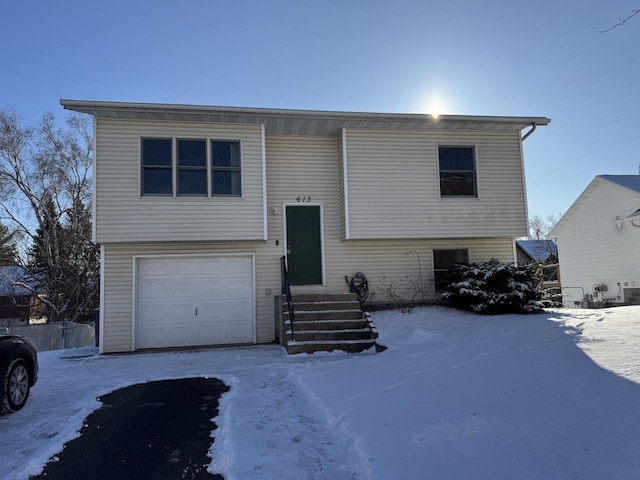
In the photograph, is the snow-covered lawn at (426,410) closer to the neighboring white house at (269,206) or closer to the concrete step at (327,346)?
the concrete step at (327,346)

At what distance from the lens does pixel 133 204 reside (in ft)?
33.6

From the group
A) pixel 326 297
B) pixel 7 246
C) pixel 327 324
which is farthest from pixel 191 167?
pixel 7 246

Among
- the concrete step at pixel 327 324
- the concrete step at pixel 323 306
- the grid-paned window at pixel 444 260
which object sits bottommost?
the concrete step at pixel 327 324

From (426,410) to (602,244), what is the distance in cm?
1690

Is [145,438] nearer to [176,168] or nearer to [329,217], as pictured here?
[176,168]

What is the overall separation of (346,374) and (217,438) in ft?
8.53

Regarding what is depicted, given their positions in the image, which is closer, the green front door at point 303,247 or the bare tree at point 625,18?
the bare tree at point 625,18

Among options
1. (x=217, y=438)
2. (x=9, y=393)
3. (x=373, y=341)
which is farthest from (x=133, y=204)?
(x=217, y=438)

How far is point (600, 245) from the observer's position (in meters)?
17.9

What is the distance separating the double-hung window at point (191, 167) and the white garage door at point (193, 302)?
1.69 metres

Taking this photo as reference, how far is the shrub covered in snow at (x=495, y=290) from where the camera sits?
390 inches

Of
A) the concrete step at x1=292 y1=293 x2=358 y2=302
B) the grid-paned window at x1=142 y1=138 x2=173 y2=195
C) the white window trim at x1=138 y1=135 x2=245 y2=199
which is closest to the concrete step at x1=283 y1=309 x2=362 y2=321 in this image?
the concrete step at x1=292 y1=293 x2=358 y2=302

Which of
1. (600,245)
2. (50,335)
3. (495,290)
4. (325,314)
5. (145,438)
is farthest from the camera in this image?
(600,245)

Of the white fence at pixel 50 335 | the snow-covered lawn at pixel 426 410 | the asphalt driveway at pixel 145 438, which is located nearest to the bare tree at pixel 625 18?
the snow-covered lawn at pixel 426 410
